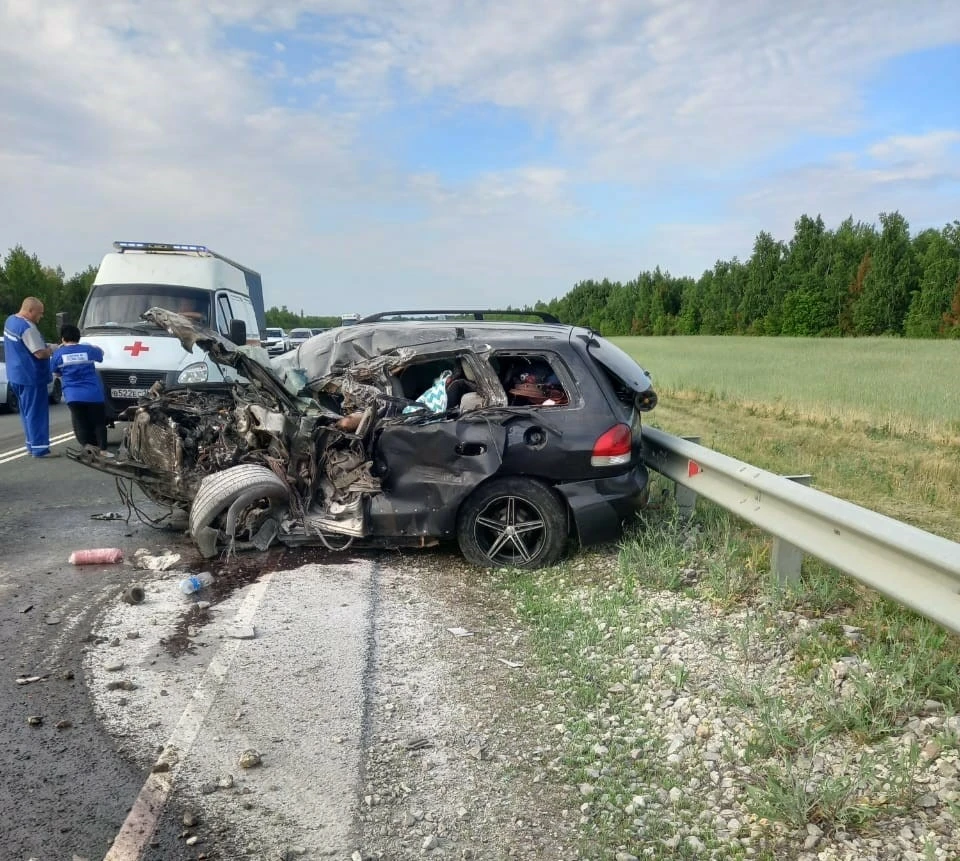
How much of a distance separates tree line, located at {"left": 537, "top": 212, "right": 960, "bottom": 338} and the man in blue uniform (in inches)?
1718

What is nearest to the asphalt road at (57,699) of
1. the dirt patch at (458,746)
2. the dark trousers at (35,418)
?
the dirt patch at (458,746)

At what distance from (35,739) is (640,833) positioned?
8.07 ft

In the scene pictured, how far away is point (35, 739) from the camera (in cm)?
334

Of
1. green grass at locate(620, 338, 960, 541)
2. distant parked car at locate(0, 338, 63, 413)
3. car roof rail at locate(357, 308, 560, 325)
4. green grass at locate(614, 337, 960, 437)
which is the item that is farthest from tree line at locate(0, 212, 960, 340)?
car roof rail at locate(357, 308, 560, 325)

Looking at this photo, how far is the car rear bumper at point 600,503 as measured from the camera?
560cm

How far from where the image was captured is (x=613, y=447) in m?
5.59

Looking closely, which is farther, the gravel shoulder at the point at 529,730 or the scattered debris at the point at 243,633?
the scattered debris at the point at 243,633

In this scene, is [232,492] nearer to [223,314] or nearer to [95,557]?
[95,557]

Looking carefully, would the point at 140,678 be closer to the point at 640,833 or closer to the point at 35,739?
the point at 35,739

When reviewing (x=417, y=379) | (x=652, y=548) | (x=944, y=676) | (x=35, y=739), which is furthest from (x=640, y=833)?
(x=417, y=379)

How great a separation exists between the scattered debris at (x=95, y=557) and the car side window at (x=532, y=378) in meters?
3.10

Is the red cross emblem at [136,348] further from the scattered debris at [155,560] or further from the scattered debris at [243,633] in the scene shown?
the scattered debris at [243,633]

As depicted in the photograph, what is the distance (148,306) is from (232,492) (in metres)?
8.50

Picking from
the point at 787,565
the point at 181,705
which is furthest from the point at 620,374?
the point at 181,705
